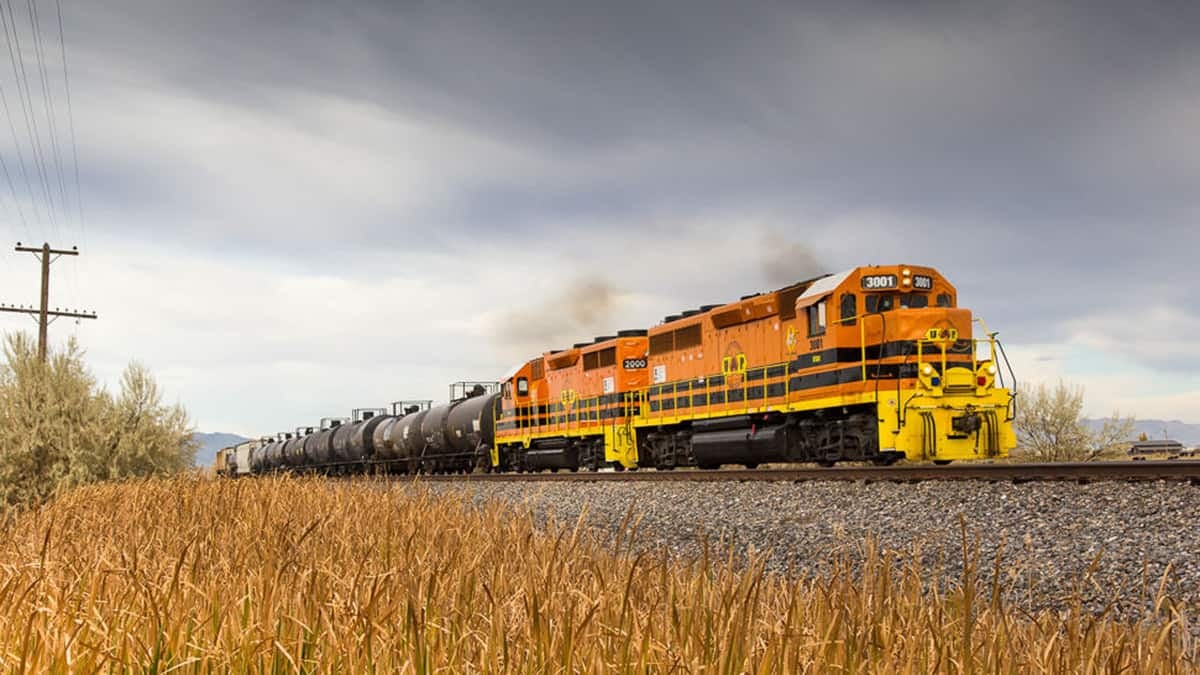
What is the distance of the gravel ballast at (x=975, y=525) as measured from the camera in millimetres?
7961

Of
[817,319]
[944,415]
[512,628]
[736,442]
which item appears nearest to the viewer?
[512,628]

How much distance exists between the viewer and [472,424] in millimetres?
34562

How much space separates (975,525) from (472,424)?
25.5m

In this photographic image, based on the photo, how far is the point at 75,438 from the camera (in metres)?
20.1

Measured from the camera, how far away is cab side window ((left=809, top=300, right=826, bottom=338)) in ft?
63.5

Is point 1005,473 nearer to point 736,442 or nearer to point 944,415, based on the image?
point 944,415

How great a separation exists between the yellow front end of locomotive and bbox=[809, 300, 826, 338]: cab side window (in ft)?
7.11

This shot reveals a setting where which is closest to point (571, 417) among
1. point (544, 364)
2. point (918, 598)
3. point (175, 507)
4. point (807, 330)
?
point (544, 364)

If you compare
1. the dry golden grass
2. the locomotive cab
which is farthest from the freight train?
the dry golden grass

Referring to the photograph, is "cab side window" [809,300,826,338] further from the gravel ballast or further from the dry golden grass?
the dry golden grass

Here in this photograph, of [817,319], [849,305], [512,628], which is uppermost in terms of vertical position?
[849,305]

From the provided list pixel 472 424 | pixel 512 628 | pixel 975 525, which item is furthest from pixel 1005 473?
pixel 472 424

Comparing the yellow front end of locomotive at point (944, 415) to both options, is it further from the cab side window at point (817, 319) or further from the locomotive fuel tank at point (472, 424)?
the locomotive fuel tank at point (472, 424)

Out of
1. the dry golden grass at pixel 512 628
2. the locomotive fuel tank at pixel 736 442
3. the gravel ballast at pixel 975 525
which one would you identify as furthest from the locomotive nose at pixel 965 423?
the dry golden grass at pixel 512 628
